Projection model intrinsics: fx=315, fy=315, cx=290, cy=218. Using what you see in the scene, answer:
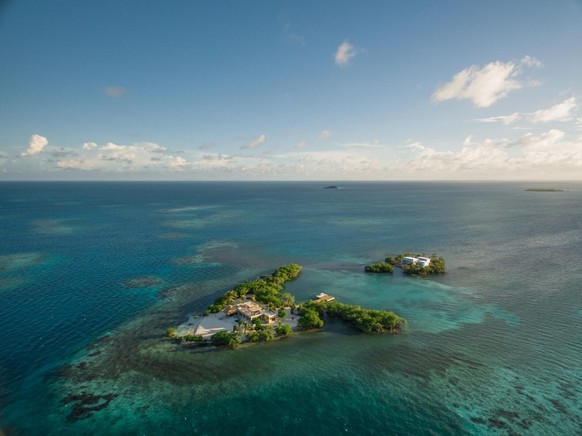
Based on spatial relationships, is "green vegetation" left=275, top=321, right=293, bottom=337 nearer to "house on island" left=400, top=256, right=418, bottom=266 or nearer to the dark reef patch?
the dark reef patch

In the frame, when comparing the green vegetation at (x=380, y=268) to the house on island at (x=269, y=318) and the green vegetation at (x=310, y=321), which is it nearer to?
the green vegetation at (x=310, y=321)

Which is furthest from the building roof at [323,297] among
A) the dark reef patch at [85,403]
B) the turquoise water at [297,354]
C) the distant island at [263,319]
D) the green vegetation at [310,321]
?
the dark reef patch at [85,403]

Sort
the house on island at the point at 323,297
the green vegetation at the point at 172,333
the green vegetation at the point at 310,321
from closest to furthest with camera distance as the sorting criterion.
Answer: the green vegetation at the point at 172,333 < the green vegetation at the point at 310,321 < the house on island at the point at 323,297

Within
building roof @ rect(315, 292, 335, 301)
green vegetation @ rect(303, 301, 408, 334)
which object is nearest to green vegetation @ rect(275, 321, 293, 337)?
green vegetation @ rect(303, 301, 408, 334)

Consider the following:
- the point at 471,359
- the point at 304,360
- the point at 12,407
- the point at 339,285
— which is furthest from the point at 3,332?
the point at 471,359

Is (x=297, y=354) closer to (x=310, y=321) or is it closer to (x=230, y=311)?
(x=310, y=321)

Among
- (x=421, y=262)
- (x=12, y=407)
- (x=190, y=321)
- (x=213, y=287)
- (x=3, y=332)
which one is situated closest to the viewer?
(x=12, y=407)

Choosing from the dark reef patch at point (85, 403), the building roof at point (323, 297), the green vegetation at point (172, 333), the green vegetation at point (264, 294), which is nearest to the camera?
the dark reef patch at point (85, 403)

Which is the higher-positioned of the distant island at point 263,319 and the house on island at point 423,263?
the house on island at point 423,263

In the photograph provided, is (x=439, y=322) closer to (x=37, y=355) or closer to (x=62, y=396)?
(x=62, y=396)
